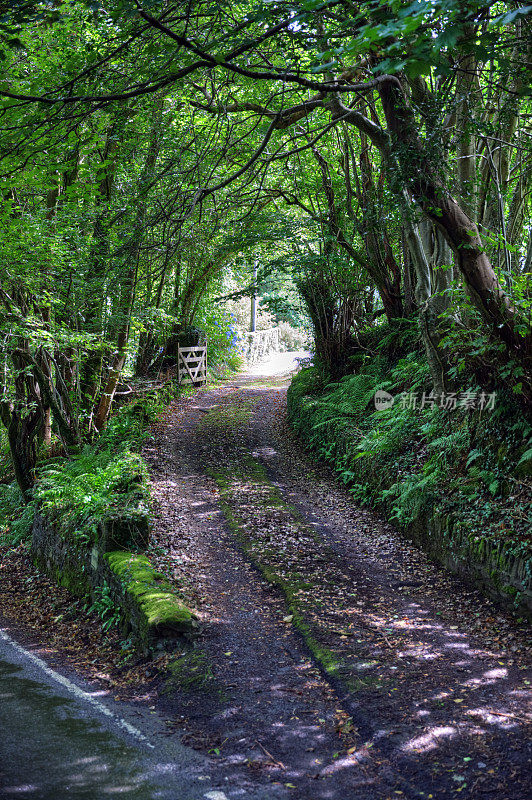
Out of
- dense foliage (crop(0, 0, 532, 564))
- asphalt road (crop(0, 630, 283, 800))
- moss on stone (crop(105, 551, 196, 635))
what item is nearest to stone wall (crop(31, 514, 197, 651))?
moss on stone (crop(105, 551, 196, 635))

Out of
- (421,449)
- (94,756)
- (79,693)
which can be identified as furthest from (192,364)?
(94,756)

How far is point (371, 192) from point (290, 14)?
6.47 m

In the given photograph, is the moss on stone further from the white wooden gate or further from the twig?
the white wooden gate

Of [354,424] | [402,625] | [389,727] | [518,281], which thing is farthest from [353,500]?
[389,727]

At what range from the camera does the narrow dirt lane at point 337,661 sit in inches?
140

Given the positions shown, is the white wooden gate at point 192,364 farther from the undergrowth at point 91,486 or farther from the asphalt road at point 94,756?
the asphalt road at point 94,756

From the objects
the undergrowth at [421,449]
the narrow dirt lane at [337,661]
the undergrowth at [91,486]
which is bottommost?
the narrow dirt lane at [337,661]

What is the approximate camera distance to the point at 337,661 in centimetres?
480

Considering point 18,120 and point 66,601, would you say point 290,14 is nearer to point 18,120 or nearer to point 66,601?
point 18,120

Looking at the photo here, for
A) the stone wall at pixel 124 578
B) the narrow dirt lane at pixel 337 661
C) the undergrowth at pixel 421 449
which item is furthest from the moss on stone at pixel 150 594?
the undergrowth at pixel 421 449

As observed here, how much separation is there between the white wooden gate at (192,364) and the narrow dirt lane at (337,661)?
1024cm

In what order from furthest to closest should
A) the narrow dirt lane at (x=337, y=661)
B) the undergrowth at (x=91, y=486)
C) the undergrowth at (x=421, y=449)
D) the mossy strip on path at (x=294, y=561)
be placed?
the undergrowth at (x=91, y=486) → the undergrowth at (x=421, y=449) → the mossy strip on path at (x=294, y=561) → the narrow dirt lane at (x=337, y=661)

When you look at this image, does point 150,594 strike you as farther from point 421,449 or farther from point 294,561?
point 421,449

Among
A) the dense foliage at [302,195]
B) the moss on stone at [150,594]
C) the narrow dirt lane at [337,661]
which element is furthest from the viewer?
the moss on stone at [150,594]
